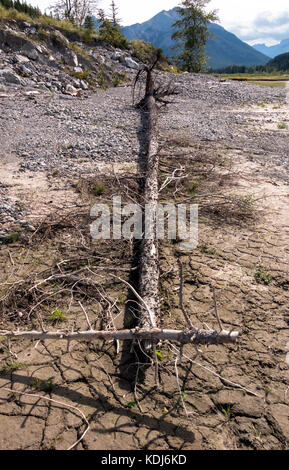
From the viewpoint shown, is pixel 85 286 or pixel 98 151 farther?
pixel 98 151

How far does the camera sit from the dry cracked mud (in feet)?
6.95

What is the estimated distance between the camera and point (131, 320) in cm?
303

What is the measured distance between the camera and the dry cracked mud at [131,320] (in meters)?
2.12

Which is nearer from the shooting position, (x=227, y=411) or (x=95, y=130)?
(x=227, y=411)

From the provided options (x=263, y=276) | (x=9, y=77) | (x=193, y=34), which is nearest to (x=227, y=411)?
(x=263, y=276)

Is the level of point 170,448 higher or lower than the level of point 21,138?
lower

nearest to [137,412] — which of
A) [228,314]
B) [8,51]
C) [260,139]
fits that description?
[228,314]

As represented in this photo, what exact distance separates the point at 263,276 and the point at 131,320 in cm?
166

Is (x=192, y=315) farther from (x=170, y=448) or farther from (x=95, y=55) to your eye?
(x=95, y=55)

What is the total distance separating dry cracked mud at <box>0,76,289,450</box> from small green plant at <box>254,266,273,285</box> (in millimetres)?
17

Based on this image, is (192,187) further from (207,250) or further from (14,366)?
(14,366)
